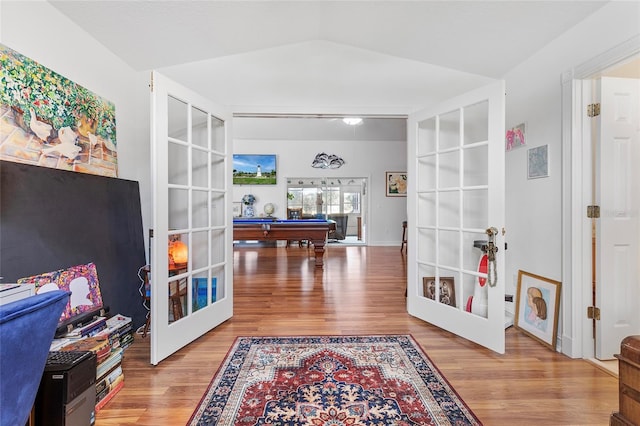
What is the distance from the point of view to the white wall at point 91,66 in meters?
1.61

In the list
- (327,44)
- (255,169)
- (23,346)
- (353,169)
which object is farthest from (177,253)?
(353,169)

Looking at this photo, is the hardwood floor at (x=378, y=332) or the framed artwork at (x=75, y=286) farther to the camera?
the framed artwork at (x=75, y=286)

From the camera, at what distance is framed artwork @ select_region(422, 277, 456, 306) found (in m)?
2.41

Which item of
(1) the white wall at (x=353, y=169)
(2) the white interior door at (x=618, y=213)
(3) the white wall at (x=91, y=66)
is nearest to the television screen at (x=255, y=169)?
(1) the white wall at (x=353, y=169)

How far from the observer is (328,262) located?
17.9ft

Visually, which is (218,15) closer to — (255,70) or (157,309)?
(255,70)

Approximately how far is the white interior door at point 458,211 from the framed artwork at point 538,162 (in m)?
0.47

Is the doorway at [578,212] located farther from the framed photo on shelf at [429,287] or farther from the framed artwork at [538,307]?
the framed photo on shelf at [429,287]

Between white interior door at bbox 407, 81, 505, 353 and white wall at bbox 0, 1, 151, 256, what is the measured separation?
8.38 ft

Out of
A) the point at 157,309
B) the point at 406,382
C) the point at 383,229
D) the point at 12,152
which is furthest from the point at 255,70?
the point at 383,229

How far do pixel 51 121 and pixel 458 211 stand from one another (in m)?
2.96

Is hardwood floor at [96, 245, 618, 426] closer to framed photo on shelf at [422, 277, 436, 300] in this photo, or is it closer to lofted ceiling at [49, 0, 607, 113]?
framed photo on shelf at [422, 277, 436, 300]

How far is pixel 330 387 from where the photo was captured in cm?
167

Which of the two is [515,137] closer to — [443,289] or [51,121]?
[443,289]
